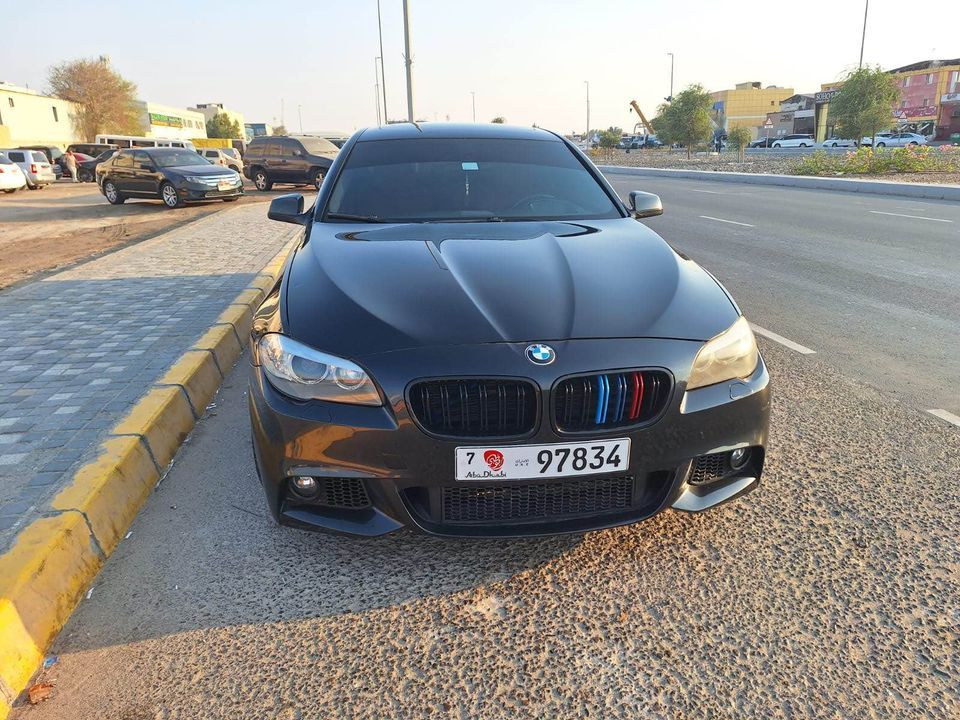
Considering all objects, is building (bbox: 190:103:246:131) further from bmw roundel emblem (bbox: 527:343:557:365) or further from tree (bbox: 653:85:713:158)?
bmw roundel emblem (bbox: 527:343:557:365)

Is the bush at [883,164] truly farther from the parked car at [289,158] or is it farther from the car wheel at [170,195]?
the car wheel at [170,195]

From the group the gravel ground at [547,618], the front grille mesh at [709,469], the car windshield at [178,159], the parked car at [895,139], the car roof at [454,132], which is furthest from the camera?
the parked car at [895,139]

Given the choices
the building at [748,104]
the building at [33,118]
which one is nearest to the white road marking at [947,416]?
the building at [33,118]

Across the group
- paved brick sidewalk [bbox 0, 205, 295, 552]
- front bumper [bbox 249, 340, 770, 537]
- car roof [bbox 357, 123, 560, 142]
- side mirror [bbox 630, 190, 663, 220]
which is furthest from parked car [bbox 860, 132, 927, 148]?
front bumper [bbox 249, 340, 770, 537]

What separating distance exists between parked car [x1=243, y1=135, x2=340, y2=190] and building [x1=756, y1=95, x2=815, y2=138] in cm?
6893

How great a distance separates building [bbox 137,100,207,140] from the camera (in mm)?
82062

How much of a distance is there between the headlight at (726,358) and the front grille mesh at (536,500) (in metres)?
0.42

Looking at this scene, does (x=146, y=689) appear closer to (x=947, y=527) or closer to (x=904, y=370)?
(x=947, y=527)

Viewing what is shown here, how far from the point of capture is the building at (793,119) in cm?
7775

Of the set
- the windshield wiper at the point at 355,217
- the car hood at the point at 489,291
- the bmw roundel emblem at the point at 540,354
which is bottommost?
the bmw roundel emblem at the point at 540,354

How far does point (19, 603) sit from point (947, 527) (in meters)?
3.29

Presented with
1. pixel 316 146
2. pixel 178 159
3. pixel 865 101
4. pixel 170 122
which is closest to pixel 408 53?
pixel 316 146

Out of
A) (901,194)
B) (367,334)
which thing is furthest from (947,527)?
(901,194)

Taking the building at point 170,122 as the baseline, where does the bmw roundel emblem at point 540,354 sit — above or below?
below
